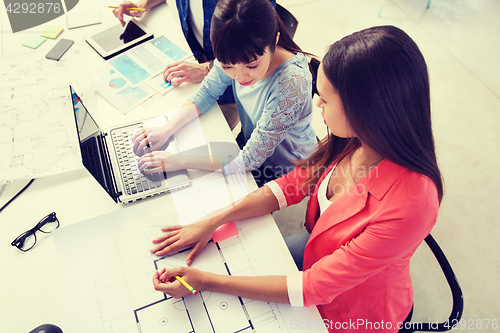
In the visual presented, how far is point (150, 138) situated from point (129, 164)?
0.46 ft

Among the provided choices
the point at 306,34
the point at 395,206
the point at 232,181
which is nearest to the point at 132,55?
the point at 232,181

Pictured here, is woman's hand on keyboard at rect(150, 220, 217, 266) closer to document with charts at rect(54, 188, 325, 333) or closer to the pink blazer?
document with charts at rect(54, 188, 325, 333)

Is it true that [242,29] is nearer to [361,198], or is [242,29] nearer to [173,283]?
[361,198]

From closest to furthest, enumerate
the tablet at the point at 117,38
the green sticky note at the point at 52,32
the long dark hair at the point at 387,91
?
the long dark hair at the point at 387,91, the tablet at the point at 117,38, the green sticky note at the point at 52,32

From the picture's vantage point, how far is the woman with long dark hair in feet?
3.06

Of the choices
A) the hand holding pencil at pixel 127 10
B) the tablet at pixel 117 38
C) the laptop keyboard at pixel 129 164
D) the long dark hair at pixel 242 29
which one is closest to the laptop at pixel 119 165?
the laptop keyboard at pixel 129 164

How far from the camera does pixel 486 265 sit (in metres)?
1.67

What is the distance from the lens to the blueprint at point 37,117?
3.69 feet

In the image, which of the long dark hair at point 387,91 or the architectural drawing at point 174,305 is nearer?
the long dark hair at point 387,91

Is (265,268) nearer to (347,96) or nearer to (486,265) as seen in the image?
(347,96)

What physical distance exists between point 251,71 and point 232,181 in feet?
1.25

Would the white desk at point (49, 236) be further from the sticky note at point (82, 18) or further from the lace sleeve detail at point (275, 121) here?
the sticky note at point (82, 18)

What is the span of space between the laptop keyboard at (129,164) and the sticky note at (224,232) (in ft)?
0.84

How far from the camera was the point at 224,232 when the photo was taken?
3.18 ft
